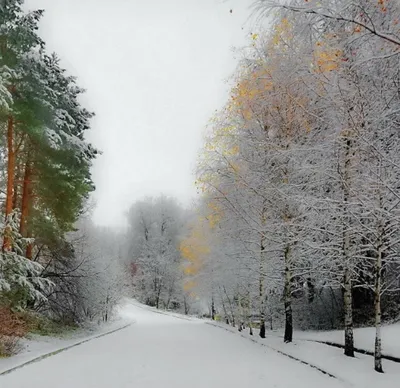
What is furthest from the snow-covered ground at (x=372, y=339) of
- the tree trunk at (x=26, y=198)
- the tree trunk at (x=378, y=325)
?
the tree trunk at (x=26, y=198)

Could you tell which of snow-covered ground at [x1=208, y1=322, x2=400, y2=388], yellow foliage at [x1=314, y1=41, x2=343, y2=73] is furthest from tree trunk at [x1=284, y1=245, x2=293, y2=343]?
yellow foliage at [x1=314, y1=41, x2=343, y2=73]

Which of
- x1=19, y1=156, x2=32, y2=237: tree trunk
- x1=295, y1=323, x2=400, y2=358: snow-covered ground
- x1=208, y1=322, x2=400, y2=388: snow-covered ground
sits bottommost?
x1=208, y1=322, x2=400, y2=388: snow-covered ground

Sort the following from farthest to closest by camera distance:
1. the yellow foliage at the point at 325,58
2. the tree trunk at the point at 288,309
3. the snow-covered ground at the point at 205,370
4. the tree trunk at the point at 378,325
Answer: the tree trunk at the point at 288,309, the tree trunk at the point at 378,325, the snow-covered ground at the point at 205,370, the yellow foliage at the point at 325,58

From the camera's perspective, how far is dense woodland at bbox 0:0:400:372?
25.0ft

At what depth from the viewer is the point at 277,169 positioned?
46.3 ft

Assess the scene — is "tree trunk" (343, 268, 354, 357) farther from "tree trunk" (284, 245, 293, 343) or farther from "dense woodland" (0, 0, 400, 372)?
"tree trunk" (284, 245, 293, 343)

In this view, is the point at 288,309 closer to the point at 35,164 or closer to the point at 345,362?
the point at 345,362

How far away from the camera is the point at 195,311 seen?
57.4 metres

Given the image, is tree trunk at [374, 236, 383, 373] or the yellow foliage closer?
the yellow foliage

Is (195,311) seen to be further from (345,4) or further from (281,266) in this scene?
(345,4)

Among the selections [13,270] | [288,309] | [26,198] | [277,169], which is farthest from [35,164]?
[288,309]

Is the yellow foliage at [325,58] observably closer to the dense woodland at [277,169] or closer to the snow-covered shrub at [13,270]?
the dense woodland at [277,169]

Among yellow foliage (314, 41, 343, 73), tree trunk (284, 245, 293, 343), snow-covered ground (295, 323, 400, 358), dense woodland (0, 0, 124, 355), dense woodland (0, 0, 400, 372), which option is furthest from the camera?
tree trunk (284, 245, 293, 343)

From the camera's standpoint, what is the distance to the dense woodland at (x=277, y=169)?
7621mm
